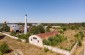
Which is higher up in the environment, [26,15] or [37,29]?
[26,15]

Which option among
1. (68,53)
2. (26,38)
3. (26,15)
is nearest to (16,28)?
(26,15)

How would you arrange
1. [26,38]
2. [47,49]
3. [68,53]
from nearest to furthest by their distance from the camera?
[68,53] < [47,49] < [26,38]

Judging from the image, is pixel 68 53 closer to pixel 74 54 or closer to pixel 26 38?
pixel 74 54

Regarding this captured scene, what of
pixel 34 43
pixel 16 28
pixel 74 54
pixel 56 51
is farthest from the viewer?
pixel 16 28

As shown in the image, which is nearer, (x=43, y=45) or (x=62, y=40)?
(x=43, y=45)

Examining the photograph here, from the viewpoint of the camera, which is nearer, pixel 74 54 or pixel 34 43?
pixel 74 54

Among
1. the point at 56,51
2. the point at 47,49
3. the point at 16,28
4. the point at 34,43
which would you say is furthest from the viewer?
the point at 16,28

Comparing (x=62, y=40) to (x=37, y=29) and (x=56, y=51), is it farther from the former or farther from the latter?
(x=37, y=29)

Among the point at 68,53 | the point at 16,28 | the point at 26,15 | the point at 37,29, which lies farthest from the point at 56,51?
the point at 16,28

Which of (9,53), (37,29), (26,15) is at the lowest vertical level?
(9,53)
